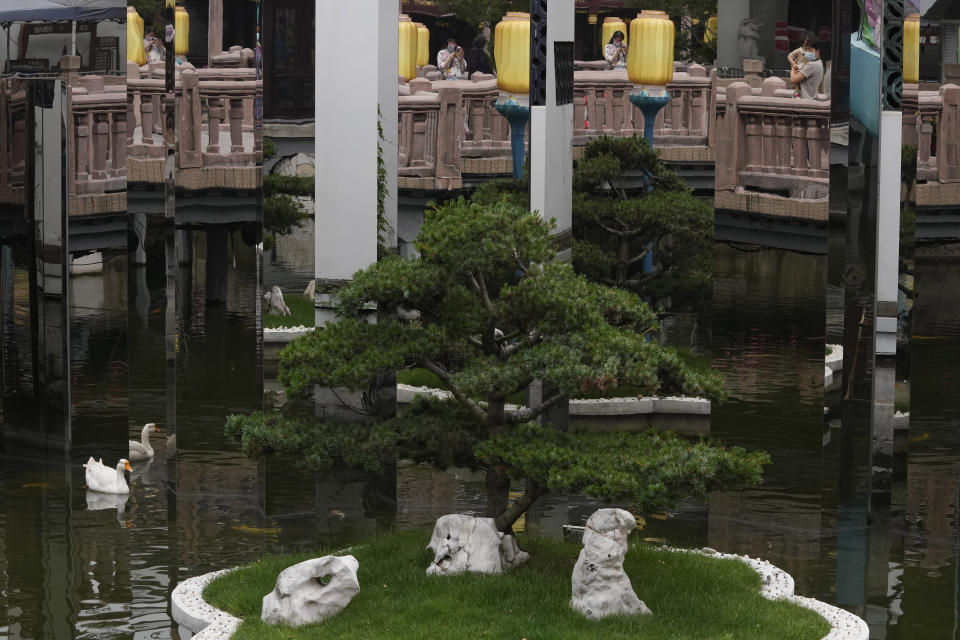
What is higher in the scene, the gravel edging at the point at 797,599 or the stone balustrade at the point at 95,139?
the stone balustrade at the point at 95,139

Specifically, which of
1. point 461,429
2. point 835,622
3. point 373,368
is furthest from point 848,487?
point 373,368

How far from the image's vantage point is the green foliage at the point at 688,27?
13.5 meters

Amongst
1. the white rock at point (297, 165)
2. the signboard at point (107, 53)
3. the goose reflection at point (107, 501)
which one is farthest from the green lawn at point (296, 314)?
the signboard at point (107, 53)

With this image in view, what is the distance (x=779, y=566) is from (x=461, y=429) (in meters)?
2.36

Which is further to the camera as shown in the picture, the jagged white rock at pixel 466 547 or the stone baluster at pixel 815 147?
the stone baluster at pixel 815 147

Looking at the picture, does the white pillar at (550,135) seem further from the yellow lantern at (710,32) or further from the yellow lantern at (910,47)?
the yellow lantern at (710,32)

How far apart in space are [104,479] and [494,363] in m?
3.95

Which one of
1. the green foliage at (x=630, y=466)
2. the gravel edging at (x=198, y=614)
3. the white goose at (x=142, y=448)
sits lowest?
the gravel edging at (x=198, y=614)

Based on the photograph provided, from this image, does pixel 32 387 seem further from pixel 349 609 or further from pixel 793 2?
pixel 793 2

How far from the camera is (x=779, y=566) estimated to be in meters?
9.78

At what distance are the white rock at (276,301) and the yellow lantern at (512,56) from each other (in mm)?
2797

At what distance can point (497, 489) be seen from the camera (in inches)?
350

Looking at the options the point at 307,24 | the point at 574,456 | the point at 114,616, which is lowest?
the point at 114,616

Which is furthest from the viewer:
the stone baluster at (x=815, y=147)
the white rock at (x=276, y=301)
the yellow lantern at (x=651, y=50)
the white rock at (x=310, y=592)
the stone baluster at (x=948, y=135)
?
the yellow lantern at (x=651, y=50)
